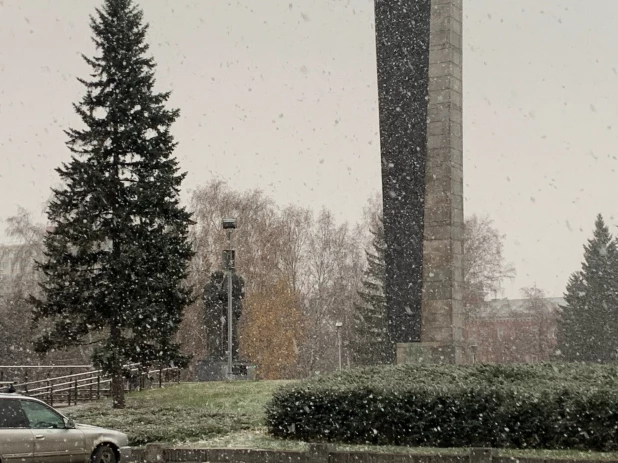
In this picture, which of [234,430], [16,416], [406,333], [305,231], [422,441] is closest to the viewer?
[16,416]

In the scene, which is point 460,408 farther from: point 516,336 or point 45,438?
point 516,336

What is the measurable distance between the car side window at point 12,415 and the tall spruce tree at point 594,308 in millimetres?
45314

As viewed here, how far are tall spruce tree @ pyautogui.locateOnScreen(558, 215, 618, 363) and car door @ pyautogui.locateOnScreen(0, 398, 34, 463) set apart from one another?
4536 cm

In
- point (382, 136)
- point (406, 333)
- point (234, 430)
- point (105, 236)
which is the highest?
point (382, 136)

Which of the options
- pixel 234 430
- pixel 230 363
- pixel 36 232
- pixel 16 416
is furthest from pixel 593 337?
pixel 16 416

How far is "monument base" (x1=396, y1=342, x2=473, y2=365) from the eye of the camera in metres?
22.7

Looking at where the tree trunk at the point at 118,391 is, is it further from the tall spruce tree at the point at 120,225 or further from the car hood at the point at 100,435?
the car hood at the point at 100,435

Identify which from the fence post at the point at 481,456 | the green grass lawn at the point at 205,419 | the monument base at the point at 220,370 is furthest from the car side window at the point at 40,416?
the monument base at the point at 220,370

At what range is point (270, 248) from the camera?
54344 mm

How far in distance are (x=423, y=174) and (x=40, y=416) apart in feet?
43.1

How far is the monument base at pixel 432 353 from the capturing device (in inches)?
893

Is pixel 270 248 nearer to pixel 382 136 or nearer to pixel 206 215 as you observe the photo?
pixel 206 215

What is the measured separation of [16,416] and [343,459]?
194 inches

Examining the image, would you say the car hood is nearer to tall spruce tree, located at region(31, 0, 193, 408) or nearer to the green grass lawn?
the green grass lawn
